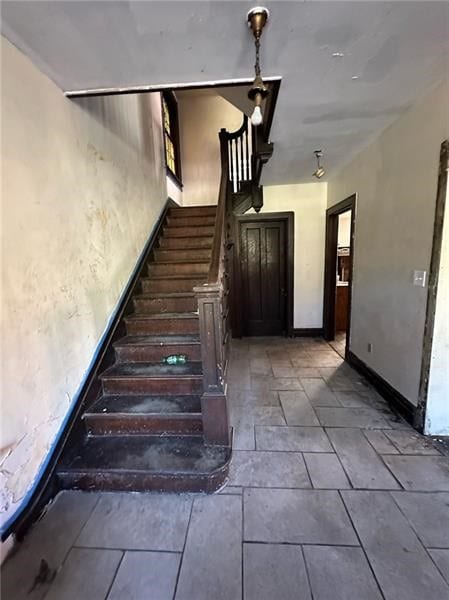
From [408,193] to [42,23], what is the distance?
8.34 feet

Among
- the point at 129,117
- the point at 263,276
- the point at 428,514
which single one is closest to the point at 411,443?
the point at 428,514

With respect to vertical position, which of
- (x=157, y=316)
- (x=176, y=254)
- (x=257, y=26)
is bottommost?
(x=157, y=316)

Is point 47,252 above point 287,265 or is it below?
above

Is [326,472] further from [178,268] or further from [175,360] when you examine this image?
[178,268]

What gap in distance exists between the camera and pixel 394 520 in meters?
1.44

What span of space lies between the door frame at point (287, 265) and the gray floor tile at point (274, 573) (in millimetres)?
3353

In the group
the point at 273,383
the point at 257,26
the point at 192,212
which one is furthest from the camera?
the point at 192,212

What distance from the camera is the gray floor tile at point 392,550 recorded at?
1.15m

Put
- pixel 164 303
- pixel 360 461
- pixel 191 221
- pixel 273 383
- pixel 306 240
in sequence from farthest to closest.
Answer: pixel 306 240 < pixel 191 221 < pixel 273 383 < pixel 164 303 < pixel 360 461

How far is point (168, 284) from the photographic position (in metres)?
3.10

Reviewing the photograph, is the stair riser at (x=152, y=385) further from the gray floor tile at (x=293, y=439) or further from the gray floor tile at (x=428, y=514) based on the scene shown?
the gray floor tile at (x=428, y=514)

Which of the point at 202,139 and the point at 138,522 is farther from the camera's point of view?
the point at 202,139

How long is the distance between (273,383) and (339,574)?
1835 mm

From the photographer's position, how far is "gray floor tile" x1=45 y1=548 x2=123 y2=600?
1.18m
